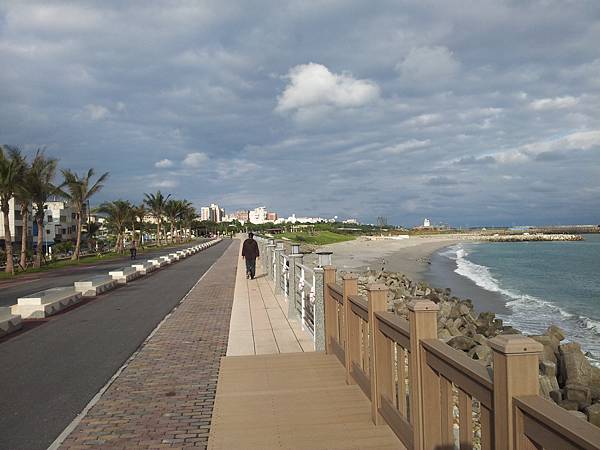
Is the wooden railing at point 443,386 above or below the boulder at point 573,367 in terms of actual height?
above

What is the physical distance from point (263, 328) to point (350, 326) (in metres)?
4.26

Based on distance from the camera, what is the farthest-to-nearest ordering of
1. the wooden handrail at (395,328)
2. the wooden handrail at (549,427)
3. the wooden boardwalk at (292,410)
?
the wooden boardwalk at (292,410), the wooden handrail at (395,328), the wooden handrail at (549,427)

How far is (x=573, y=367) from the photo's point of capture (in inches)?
405

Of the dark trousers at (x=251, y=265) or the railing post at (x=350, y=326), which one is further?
the dark trousers at (x=251, y=265)

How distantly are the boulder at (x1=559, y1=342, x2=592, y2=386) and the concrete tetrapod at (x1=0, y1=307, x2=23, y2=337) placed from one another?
434 inches

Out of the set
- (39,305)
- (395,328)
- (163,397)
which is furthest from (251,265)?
(395,328)

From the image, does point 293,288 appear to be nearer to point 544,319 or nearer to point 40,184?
point 544,319

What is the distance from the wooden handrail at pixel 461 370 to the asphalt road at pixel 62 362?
3.61 m

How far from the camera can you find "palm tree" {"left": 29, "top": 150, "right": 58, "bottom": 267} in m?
34.5

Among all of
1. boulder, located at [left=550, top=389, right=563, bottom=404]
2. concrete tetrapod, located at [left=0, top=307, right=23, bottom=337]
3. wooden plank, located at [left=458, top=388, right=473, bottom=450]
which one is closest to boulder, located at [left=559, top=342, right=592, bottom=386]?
boulder, located at [left=550, top=389, right=563, bottom=404]

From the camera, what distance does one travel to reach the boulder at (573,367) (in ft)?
32.8

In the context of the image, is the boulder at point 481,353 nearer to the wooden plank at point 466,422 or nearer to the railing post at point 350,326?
the railing post at point 350,326

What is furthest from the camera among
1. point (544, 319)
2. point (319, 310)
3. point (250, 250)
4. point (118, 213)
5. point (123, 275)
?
point (118, 213)

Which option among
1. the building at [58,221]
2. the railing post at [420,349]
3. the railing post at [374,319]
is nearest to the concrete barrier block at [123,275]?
the railing post at [374,319]
